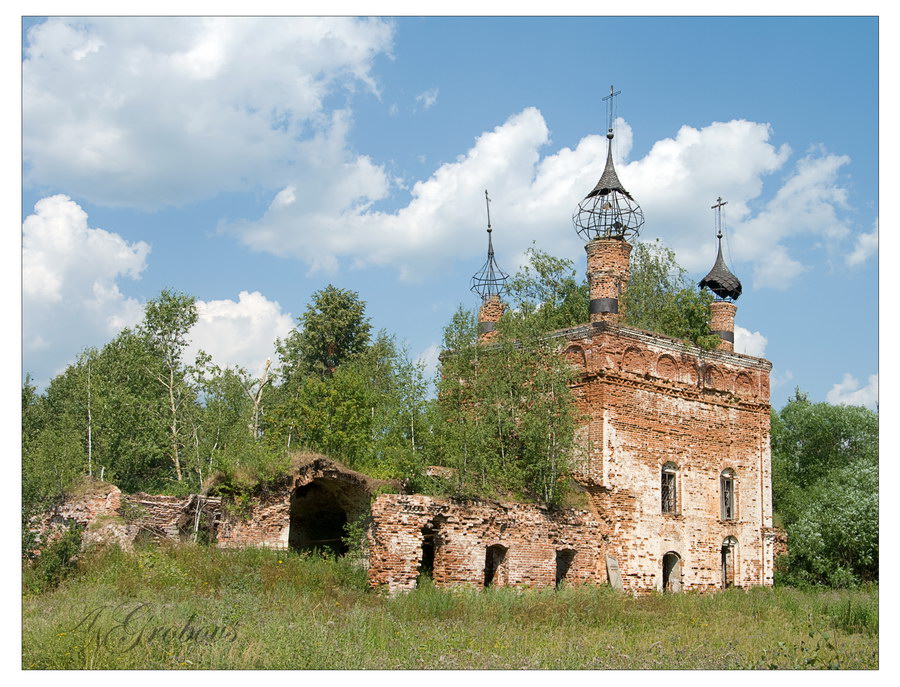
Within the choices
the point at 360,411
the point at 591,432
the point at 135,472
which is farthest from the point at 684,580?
the point at 135,472

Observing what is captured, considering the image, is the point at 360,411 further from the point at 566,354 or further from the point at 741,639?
the point at 741,639

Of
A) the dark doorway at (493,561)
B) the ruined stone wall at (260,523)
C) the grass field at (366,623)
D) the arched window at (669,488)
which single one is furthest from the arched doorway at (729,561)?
the ruined stone wall at (260,523)

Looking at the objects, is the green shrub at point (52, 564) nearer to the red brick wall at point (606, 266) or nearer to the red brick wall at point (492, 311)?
the red brick wall at point (606, 266)

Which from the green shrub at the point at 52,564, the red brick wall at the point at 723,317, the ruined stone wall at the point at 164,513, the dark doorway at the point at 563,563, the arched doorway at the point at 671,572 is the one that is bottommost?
the arched doorway at the point at 671,572

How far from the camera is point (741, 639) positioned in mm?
14242

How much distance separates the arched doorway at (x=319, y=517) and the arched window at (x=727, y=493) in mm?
9155

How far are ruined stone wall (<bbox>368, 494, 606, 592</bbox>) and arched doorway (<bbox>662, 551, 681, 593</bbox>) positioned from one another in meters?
2.25

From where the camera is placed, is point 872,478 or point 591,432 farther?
point 872,478

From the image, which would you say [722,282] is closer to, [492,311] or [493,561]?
[492,311]

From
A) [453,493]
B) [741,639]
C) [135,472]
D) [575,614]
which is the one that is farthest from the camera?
[135,472]

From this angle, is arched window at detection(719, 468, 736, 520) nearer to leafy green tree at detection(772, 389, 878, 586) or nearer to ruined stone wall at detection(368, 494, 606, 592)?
leafy green tree at detection(772, 389, 878, 586)

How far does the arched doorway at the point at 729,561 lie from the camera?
23.0 m

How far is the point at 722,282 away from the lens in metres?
31.8

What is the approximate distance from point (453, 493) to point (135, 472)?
16.6 m
